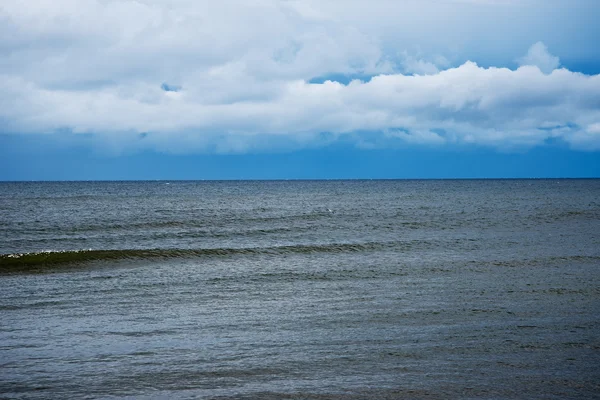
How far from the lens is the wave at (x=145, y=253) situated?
29.2 m

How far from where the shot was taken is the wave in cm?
2919

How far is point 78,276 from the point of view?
25078mm

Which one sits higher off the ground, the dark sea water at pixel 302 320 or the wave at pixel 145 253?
the wave at pixel 145 253

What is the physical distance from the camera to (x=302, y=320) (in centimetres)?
1623


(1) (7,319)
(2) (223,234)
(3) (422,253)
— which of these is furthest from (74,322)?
(2) (223,234)

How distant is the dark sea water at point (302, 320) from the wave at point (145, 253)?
0.36 feet

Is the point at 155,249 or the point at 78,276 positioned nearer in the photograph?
the point at 78,276

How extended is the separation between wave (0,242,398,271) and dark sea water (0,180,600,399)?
4.3 inches

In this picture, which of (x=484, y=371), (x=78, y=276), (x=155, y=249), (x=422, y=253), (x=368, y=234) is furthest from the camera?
(x=368, y=234)

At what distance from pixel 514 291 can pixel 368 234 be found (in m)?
20.6

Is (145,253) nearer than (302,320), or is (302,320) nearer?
(302,320)

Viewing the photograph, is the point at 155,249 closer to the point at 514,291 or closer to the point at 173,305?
the point at 173,305

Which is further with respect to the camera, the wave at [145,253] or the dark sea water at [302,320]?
the wave at [145,253]

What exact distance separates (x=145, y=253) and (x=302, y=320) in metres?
17.4
